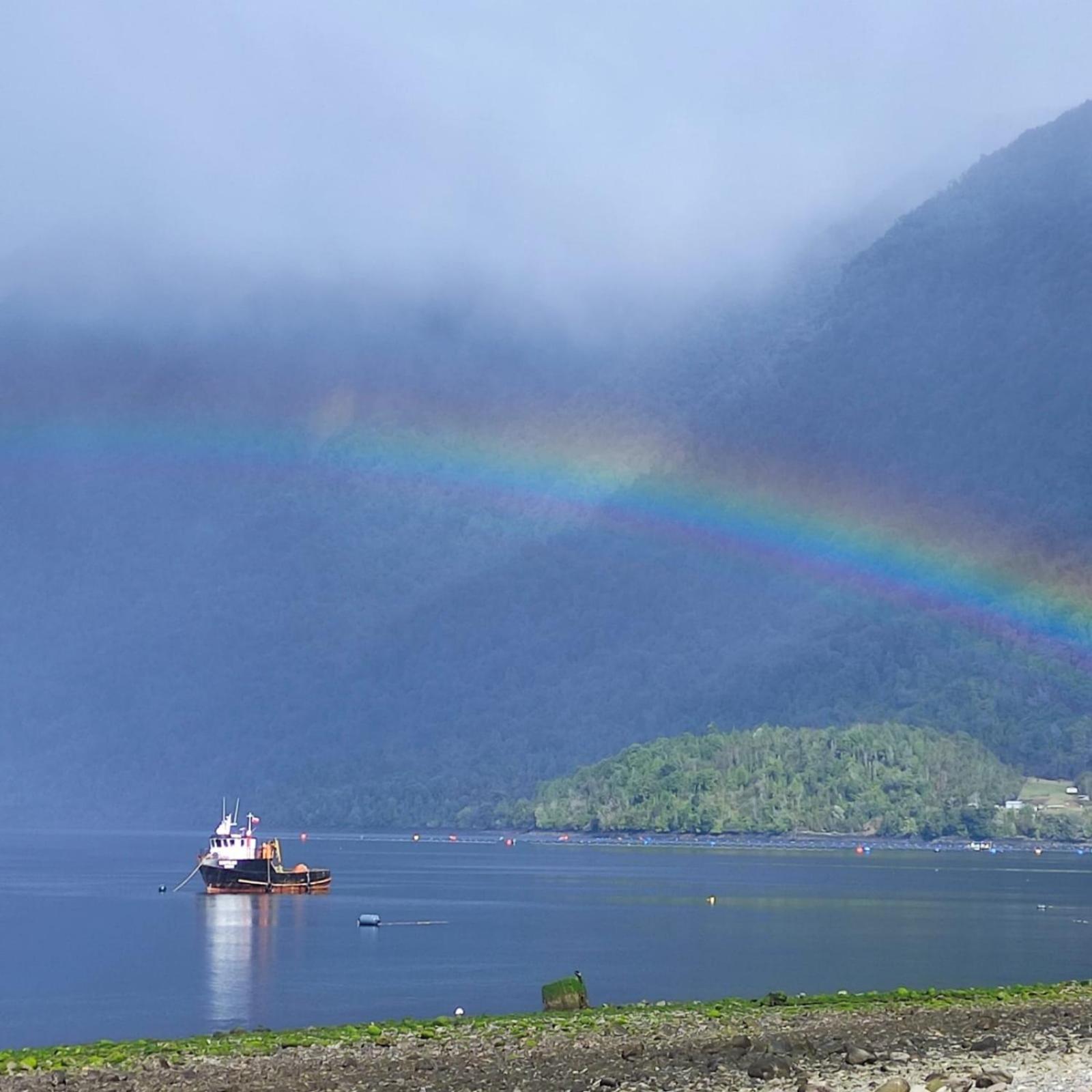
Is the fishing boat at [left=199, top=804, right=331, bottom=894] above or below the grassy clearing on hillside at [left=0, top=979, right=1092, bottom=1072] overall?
above

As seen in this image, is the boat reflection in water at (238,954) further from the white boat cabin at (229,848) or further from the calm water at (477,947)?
the white boat cabin at (229,848)

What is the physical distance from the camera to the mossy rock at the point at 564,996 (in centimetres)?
5534

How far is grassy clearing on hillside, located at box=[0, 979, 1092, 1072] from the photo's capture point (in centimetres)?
4412

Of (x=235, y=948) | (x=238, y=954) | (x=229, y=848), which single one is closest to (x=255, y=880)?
(x=229, y=848)

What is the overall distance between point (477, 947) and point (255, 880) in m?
60.9

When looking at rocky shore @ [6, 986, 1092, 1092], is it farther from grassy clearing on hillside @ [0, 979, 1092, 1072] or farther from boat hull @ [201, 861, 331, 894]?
boat hull @ [201, 861, 331, 894]

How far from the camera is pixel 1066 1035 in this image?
41.6 m

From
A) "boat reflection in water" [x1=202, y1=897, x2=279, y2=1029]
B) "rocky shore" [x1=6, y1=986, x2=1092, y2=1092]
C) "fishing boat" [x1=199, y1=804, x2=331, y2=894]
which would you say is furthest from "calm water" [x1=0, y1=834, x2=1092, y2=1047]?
"rocky shore" [x1=6, y1=986, x2=1092, y2=1092]

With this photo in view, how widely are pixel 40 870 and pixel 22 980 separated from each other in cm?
12234

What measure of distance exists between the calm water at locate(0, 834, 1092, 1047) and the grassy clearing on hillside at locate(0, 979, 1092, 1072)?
12.7m

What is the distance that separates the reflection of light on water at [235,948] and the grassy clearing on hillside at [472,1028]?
48.9 ft

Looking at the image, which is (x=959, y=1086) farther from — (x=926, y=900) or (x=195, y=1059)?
(x=926, y=900)

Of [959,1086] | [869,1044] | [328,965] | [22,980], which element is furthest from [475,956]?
[959,1086]

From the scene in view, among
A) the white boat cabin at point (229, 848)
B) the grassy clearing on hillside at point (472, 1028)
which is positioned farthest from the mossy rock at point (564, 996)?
the white boat cabin at point (229, 848)
